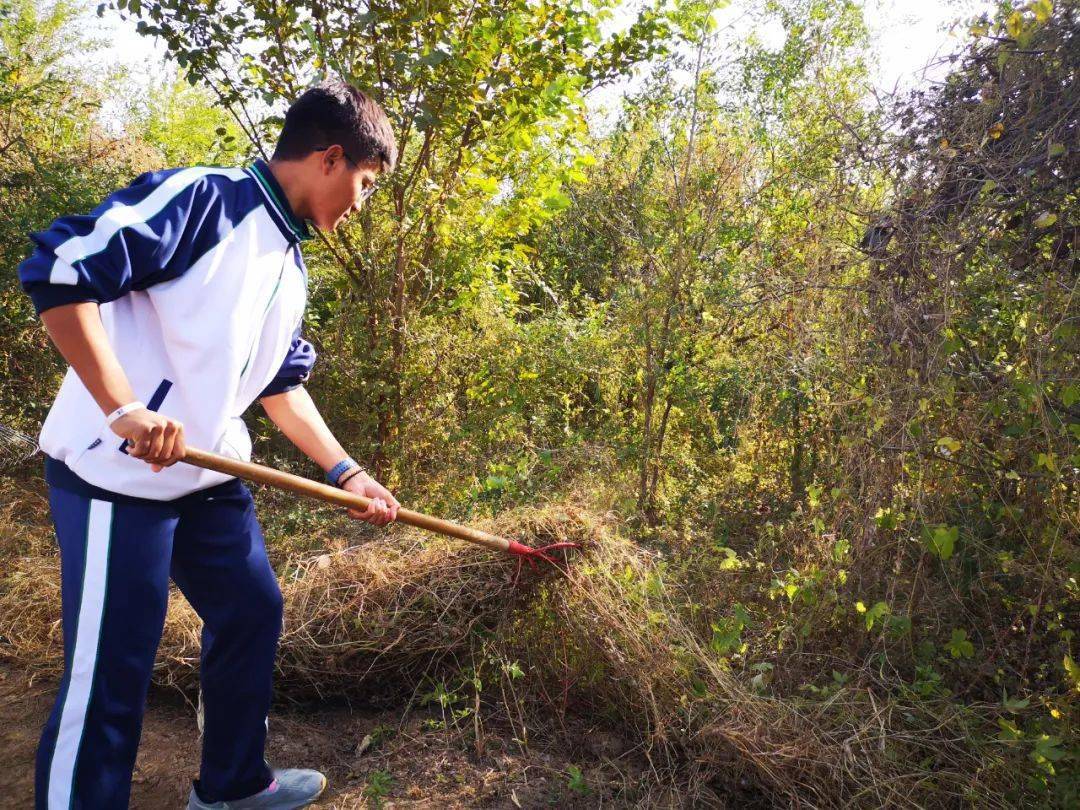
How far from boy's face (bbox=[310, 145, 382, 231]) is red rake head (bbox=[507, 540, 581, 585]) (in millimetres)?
1288

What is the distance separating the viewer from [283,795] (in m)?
2.60

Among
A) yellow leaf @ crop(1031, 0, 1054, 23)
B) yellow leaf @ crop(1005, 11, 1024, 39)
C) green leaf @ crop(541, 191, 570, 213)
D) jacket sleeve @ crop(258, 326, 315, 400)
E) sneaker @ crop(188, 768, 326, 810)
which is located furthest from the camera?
green leaf @ crop(541, 191, 570, 213)

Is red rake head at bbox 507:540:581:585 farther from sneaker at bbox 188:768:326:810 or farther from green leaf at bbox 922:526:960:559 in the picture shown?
green leaf at bbox 922:526:960:559

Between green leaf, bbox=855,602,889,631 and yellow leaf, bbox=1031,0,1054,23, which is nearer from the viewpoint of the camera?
yellow leaf, bbox=1031,0,1054,23

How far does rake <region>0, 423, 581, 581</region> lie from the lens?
2037mm

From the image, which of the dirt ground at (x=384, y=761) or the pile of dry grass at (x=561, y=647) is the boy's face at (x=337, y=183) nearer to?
the pile of dry grass at (x=561, y=647)

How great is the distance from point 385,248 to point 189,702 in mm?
2741

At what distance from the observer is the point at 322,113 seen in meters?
2.21

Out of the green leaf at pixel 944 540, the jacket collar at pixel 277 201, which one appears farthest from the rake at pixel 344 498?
the green leaf at pixel 944 540

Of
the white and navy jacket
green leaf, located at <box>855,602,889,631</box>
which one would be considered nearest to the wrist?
the white and navy jacket

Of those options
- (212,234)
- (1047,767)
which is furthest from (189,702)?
(1047,767)

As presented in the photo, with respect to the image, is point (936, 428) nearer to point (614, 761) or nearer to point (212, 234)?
point (614, 761)

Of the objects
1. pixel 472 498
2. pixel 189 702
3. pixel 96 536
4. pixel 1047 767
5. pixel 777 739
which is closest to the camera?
pixel 96 536

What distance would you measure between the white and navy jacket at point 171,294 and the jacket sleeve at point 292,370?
1.31ft
